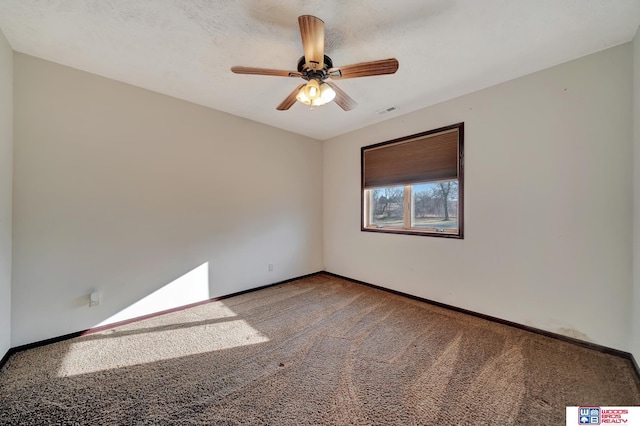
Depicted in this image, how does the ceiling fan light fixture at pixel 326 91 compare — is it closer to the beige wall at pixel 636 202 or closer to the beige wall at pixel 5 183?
the beige wall at pixel 636 202

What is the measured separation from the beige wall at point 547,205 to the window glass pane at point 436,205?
20 cm

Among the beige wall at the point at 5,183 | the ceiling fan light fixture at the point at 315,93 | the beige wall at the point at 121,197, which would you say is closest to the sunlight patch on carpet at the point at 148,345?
the beige wall at the point at 121,197

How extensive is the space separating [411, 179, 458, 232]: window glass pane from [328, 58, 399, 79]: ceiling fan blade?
1.71 metres

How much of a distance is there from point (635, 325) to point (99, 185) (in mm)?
4815

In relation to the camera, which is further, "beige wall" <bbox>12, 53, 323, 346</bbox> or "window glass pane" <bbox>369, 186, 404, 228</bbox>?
"window glass pane" <bbox>369, 186, 404, 228</bbox>

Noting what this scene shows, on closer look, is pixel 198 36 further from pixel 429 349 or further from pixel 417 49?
pixel 429 349

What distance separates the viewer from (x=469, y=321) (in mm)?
2516

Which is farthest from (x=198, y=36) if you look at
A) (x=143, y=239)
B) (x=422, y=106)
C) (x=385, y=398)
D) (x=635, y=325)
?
(x=635, y=325)

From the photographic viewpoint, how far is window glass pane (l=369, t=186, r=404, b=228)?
11.4ft

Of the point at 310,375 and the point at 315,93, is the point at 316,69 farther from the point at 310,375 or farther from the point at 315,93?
the point at 310,375

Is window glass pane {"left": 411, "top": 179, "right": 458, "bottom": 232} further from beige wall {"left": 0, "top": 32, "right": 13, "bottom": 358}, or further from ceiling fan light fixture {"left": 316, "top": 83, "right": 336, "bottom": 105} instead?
beige wall {"left": 0, "top": 32, "right": 13, "bottom": 358}

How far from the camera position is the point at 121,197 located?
2441mm

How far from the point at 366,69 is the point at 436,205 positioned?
203 centimetres

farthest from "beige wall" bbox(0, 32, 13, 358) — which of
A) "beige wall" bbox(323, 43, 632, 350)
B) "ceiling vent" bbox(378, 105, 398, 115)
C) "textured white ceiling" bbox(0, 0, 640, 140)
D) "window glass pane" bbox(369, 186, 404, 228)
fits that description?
"beige wall" bbox(323, 43, 632, 350)
